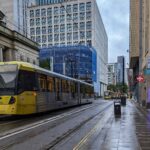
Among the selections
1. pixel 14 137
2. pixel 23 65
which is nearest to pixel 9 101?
pixel 23 65

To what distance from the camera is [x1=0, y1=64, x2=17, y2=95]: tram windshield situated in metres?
25.5

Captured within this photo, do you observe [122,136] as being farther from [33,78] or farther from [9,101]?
[33,78]

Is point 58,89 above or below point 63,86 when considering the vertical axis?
below

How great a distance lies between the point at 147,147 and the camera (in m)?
12.8

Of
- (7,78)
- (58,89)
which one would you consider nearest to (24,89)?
(7,78)

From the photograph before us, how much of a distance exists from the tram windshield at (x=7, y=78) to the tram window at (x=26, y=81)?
0.37 meters

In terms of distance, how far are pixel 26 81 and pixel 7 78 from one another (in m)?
1.23

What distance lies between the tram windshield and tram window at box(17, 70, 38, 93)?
0.37 metres

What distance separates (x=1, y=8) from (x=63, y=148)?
60008 mm

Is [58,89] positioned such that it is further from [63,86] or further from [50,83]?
[50,83]

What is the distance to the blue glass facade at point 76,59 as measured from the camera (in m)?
120

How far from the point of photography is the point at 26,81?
26484mm

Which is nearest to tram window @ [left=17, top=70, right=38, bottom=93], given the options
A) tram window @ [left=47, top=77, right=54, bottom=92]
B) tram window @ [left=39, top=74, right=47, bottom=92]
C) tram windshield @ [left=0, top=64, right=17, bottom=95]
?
tram windshield @ [left=0, top=64, right=17, bottom=95]

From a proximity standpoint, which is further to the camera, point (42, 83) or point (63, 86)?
point (63, 86)
